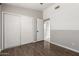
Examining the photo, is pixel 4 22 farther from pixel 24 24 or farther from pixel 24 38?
pixel 24 38

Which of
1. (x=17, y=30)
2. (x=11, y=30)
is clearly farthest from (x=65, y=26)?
(x=11, y=30)

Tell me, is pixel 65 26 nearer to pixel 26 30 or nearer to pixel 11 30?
pixel 26 30

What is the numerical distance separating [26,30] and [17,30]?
0.72ft

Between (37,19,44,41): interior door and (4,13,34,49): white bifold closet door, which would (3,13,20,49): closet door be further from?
(37,19,44,41): interior door

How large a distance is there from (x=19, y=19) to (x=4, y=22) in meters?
0.37

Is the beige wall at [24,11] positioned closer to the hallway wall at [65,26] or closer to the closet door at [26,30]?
the closet door at [26,30]

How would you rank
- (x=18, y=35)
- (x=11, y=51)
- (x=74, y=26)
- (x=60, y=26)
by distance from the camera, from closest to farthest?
(x=11, y=51), (x=18, y=35), (x=74, y=26), (x=60, y=26)

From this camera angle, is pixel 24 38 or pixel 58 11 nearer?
pixel 24 38

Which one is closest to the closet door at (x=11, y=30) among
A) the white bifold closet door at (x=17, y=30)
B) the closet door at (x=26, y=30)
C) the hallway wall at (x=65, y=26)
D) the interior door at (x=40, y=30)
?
the white bifold closet door at (x=17, y=30)

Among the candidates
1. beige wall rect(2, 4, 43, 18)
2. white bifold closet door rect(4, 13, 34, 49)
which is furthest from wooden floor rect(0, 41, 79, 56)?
beige wall rect(2, 4, 43, 18)

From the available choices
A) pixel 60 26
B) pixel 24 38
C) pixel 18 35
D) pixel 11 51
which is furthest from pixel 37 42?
pixel 60 26

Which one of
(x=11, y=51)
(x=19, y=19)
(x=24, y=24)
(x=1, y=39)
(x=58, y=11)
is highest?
(x=58, y=11)

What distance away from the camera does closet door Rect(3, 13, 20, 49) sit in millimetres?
1699

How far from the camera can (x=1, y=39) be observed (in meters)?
1.73
